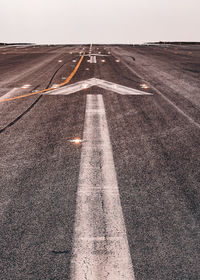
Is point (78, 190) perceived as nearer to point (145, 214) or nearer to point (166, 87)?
point (145, 214)

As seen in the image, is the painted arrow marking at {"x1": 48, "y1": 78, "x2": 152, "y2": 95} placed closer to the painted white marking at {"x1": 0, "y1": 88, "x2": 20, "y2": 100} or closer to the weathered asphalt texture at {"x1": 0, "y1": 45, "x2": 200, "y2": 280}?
the painted white marking at {"x1": 0, "y1": 88, "x2": 20, "y2": 100}

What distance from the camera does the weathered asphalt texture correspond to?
2182mm

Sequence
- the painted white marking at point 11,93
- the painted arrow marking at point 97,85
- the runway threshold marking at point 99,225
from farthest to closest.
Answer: the painted arrow marking at point 97,85 < the painted white marking at point 11,93 < the runway threshold marking at point 99,225

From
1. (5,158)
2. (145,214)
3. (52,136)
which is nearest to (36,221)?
(145,214)

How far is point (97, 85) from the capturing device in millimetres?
9875

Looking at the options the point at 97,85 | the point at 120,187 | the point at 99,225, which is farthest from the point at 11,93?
the point at 99,225

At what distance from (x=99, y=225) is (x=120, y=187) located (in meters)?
0.73

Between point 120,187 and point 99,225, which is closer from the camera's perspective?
point 99,225

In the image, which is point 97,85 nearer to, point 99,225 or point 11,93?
point 11,93

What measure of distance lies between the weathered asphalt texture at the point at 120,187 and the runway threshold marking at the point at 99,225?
73mm

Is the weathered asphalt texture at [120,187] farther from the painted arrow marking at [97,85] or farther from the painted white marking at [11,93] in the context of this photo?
the painted arrow marking at [97,85]

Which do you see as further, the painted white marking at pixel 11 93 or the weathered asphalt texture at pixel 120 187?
the painted white marking at pixel 11 93

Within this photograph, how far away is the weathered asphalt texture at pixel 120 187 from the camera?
85.9 inches


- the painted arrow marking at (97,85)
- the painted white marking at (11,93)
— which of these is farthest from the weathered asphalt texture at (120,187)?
the painted arrow marking at (97,85)
